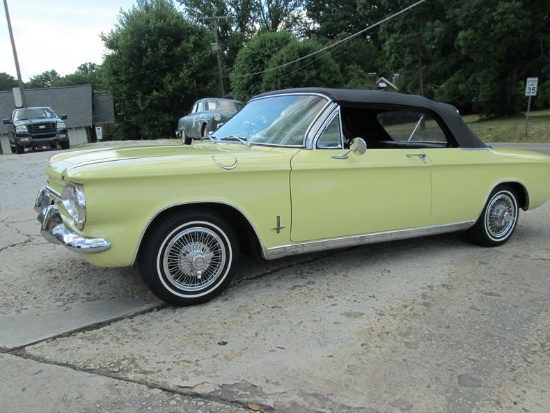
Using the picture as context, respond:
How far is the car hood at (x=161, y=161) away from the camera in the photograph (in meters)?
3.00

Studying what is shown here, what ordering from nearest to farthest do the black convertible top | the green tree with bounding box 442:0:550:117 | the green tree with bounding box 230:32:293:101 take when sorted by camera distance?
1. the black convertible top
2. the green tree with bounding box 442:0:550:117
3. the green tree with bounding box 230:32:293:101

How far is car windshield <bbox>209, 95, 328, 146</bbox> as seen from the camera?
12.7 ft

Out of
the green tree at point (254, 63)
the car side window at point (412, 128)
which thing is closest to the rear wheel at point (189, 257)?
the car side window at point (412, 128)

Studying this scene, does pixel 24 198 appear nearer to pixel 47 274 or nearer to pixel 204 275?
pixel 47 274

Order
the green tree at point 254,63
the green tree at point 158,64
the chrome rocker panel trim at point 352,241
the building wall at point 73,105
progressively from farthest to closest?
the building wall at point 73,105
the green tree at point 254,63
the green tree at point 158,64
the chrome rocker panel trim at point 352,241

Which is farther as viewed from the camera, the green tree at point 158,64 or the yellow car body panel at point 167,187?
the green tree at point 158,64

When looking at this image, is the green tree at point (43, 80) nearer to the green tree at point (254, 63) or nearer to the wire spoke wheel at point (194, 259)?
the green tree at point (254, 63)

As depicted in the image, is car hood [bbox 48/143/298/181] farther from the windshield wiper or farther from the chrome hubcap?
the chrome hubcap

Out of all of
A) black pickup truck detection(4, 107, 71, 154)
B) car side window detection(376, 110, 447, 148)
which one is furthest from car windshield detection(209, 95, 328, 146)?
black pickup truck detection(4, 107, 71, 154)

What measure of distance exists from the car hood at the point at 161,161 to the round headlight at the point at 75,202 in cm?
10

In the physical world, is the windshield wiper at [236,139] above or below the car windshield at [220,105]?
below

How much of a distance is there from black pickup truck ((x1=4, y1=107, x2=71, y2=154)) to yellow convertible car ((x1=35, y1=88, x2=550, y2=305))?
14147mm

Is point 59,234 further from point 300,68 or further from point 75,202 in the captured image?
point 300,68

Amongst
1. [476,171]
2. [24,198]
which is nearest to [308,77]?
[24,198]
